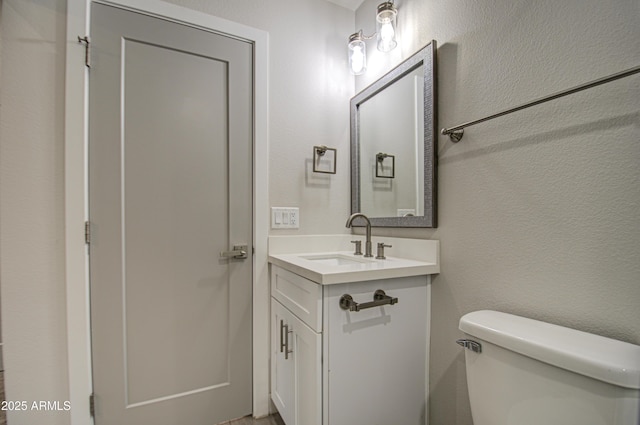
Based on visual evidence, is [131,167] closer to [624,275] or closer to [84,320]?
[84,320]

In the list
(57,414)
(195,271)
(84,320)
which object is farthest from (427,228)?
Answer: (57,414)

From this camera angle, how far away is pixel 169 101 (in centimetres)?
129

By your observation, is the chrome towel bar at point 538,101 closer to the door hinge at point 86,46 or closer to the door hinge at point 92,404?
the door hinge at point 86,46

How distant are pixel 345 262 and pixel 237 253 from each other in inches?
22.9

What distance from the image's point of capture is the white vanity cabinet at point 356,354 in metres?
0.95

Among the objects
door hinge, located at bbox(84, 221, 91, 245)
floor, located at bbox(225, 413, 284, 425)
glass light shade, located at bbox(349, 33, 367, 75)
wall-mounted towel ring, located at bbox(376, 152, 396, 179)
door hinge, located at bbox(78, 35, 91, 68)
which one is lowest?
floor, located at bbox(225, 413, 284, 425)

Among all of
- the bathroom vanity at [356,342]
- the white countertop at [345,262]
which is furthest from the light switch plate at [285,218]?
the bathroom vanity at [356,342]

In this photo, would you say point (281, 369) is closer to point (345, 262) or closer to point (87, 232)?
point (345, 262)

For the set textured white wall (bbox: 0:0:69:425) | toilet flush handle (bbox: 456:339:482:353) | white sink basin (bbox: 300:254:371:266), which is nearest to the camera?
toilet flush handle (bbox: 456:339:482:353)

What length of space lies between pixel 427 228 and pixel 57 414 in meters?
1.82

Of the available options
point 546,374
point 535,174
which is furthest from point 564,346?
point 535,174

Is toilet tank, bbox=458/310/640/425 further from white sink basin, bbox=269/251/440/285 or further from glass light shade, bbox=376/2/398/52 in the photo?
glass light shade, bbox=376/2/398/52

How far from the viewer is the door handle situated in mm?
1382

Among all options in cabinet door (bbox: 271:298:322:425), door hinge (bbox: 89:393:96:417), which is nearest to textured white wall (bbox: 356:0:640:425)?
cabinet door (bbox: 271:298:322:425)
